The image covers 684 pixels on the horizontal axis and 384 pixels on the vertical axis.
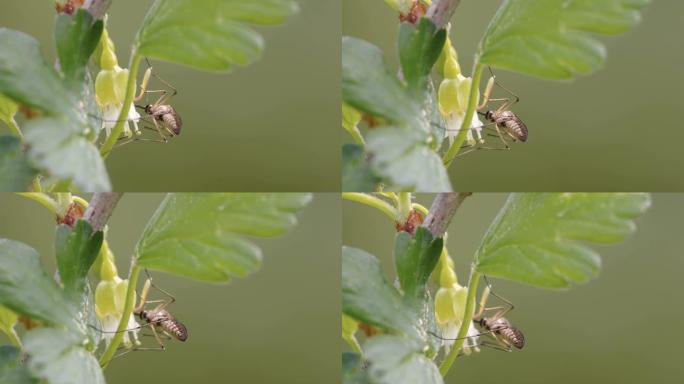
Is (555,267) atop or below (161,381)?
atop

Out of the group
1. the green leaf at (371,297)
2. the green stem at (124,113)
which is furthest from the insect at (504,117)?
the green stem at (124,113)

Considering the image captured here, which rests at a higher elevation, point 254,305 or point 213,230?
point 213,230

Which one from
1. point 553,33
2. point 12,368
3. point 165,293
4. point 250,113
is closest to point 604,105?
point 553,33

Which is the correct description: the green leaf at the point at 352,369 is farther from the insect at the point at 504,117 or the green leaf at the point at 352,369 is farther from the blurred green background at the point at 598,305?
the insect at the point at 504,117

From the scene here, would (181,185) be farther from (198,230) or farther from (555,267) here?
(555,267)

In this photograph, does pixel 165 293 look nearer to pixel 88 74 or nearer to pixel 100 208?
pixel 100 208

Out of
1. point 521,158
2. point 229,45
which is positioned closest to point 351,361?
point 521,158

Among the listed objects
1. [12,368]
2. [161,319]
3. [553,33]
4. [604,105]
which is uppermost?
[553,33]
